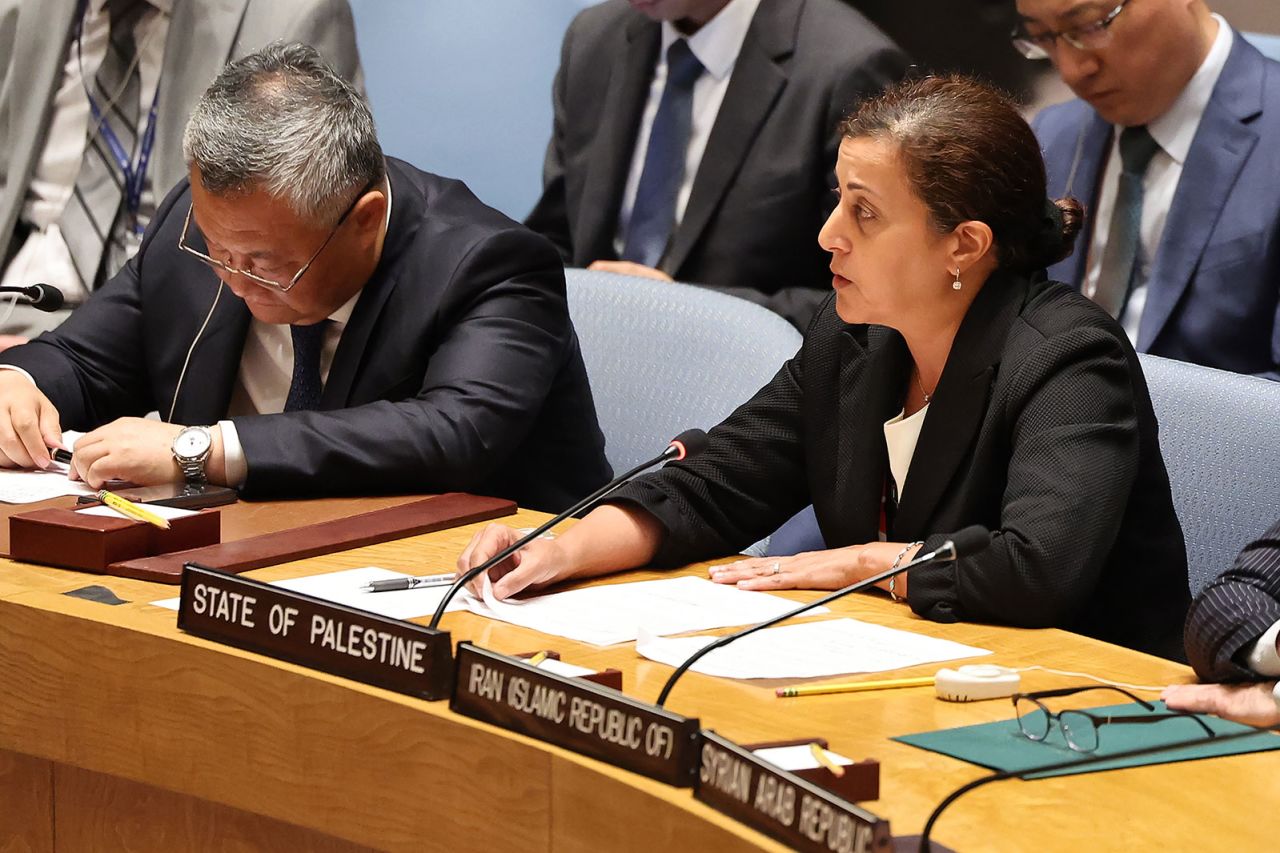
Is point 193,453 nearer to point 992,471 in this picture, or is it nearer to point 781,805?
point 992,471

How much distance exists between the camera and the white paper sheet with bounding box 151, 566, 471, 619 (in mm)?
1946

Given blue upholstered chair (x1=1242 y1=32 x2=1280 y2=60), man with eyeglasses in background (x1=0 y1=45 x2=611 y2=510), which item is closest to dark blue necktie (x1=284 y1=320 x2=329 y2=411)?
man with eyeglasses in background (x1=0 y1=45 x2=611 y2=510)

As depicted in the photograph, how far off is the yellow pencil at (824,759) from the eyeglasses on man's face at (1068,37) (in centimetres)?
217

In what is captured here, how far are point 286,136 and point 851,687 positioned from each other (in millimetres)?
1372

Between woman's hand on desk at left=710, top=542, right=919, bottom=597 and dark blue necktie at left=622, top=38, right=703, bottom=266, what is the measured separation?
178cm

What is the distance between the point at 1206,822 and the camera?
4.50ft

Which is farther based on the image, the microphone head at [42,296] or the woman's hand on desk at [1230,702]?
the microphone head at [42,296]

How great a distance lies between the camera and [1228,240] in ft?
10.3

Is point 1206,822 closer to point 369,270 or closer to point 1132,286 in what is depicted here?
point 369,270

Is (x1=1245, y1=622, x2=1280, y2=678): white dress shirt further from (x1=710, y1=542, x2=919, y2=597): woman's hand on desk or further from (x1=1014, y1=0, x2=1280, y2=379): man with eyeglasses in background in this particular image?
(x1=1014, y1=0, x2=1280, y2=379): man with eyeglasses in background

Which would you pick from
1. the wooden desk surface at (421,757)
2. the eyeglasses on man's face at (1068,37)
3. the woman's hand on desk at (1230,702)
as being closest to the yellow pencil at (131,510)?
the wooden desk surface at (421,757)

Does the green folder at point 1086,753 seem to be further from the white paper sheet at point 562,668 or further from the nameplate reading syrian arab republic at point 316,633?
the nameplate reading syrian arab republic at point 316,633

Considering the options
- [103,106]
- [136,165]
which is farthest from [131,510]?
[103,106]

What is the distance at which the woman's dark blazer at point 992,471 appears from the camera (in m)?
2.03
